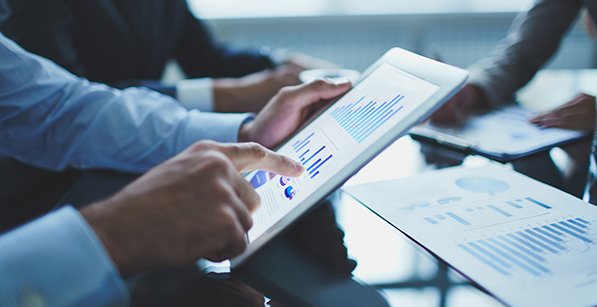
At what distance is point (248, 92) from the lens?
1.00m

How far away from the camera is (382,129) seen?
0.44m

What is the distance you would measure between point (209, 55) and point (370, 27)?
4.16 ft

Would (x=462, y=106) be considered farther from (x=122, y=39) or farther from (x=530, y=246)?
(x=122, y=39)

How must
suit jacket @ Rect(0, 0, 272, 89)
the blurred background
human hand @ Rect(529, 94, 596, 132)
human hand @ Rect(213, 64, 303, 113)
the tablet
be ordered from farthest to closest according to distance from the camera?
the blurred background < human hand @ Rect(213, 64, 303, 113) < suit jacket @ Rect(0, 0, 272, 89) < human hand @ Rect(529, 94, 596, 132) < the tablet

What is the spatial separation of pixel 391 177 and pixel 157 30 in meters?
0.83

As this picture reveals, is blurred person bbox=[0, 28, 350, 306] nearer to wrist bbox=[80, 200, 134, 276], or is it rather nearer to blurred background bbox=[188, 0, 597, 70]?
wrist bbox=[80, 200, 134, 276]

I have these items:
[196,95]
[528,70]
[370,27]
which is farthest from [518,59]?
[370,27]

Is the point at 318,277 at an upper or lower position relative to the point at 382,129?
lower

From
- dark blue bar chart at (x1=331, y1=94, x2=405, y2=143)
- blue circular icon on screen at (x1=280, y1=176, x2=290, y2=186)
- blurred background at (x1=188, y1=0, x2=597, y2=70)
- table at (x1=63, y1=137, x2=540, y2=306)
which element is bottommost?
blurred background at (x1=188, y1=0, x2=597, y2=70)

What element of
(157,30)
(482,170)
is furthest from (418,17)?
(482,170)

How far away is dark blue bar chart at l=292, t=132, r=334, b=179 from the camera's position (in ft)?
1.53

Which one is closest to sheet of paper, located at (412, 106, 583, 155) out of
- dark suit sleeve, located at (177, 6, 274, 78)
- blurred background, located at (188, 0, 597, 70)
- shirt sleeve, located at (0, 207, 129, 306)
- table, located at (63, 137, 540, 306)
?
table, located at (63, 137, 540, 306)

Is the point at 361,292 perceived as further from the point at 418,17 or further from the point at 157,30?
the point at 418,17

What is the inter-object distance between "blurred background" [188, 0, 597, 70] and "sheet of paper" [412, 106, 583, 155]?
64.3 inches
